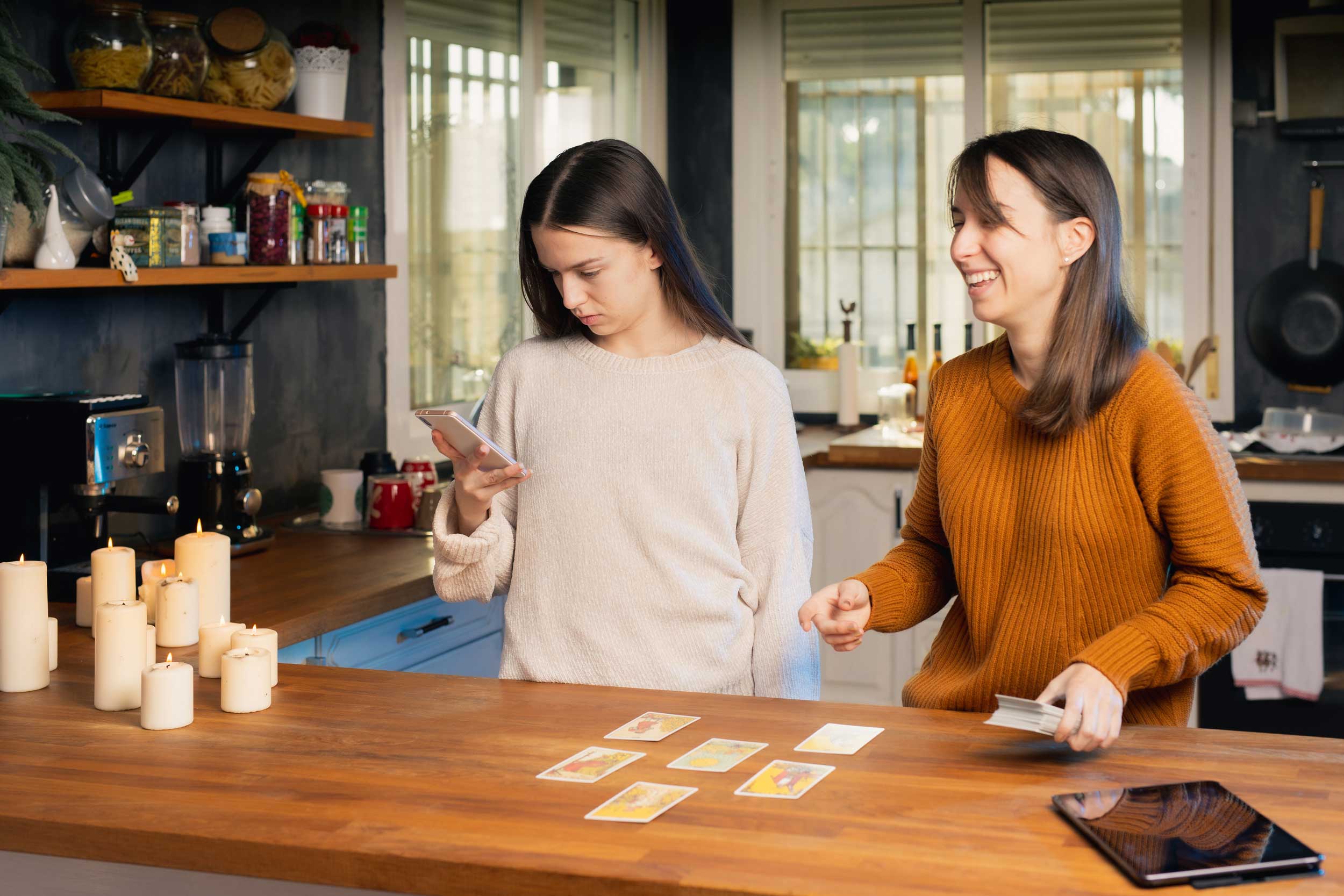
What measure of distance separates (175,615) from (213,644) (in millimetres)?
237

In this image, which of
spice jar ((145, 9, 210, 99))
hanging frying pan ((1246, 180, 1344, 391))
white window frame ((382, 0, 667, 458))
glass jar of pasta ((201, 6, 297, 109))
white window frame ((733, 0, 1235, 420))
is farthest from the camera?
white window frame ((733, 0, 1235, 420))

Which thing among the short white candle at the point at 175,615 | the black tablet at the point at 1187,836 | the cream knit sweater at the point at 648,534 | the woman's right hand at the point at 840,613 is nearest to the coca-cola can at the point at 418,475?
the short white candle at the point at 175,615

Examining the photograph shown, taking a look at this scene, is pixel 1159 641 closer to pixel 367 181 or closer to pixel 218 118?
pixel 218 118

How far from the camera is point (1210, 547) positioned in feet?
5.25

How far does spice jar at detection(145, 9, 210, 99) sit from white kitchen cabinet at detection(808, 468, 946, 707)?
204cm

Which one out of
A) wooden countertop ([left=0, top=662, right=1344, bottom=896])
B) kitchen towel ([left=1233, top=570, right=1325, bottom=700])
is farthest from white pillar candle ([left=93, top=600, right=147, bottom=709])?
kitchen towel ([left=1233, top=570, right=1325, bottom=700])

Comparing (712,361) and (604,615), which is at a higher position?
(712,361)

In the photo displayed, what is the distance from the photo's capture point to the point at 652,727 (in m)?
1.64

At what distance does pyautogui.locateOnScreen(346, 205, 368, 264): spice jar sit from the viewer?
3227 mm

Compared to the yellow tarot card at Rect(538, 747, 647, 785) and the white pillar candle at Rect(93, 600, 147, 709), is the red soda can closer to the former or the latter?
the white pillar candle at Rect(93, 600, 147, 709)

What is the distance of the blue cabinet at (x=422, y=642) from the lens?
261 cm

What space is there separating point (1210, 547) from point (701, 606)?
665 millimetres

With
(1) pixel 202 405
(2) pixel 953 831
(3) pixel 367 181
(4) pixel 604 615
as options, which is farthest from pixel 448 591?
(3) pixel 367 181

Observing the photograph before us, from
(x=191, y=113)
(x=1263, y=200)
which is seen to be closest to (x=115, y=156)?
(x=191, y=113)
